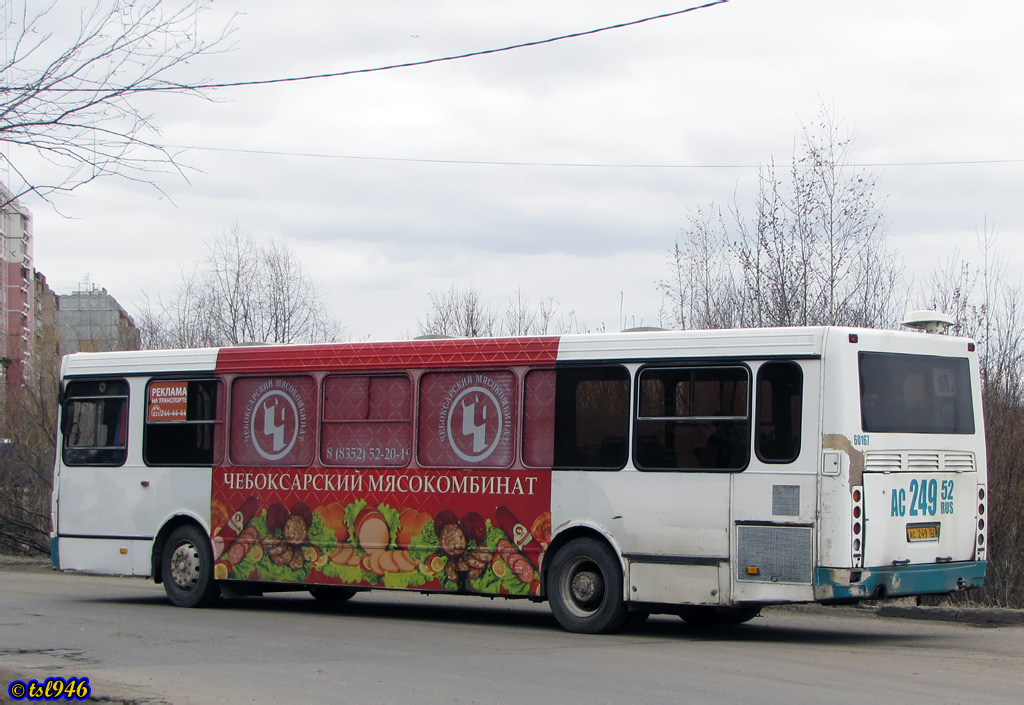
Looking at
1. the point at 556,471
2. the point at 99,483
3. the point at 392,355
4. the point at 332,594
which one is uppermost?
the point at 392,355

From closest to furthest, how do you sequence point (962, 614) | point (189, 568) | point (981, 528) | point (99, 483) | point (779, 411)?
point (779, 411) → point (981, 528) → point (962, 614) → point (189, 568) → point (99, 483)

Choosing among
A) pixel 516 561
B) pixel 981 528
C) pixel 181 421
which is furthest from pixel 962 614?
pixel 181 421

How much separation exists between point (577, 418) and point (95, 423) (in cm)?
655

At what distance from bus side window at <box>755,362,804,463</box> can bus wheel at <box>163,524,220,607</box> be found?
665 centimetres

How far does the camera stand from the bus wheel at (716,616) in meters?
12.6

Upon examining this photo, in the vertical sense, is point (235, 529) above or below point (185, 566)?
above

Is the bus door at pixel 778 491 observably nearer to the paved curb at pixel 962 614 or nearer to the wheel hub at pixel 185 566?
the paved curb at pixel 962 614

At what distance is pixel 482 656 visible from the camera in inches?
401

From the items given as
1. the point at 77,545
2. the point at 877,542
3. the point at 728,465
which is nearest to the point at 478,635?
the point at 728,465

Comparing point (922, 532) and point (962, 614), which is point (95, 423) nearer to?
point (922, 532)

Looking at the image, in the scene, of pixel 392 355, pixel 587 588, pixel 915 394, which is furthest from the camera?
pixel 392 355

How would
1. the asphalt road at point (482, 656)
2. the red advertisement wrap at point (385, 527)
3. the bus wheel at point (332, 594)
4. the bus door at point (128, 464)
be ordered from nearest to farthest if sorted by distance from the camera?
1. the asphalt road at point (482, 656)
2. the red advertisement wrap at point (385, 527)
3. the bus door at point (128, 464)
4. the bus wheel at point (332, 594)

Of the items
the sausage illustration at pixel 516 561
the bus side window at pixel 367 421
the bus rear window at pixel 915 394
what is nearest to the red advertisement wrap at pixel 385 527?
the sausage illustration at pixel 516 561

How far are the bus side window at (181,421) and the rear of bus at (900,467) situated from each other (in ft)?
23.3
